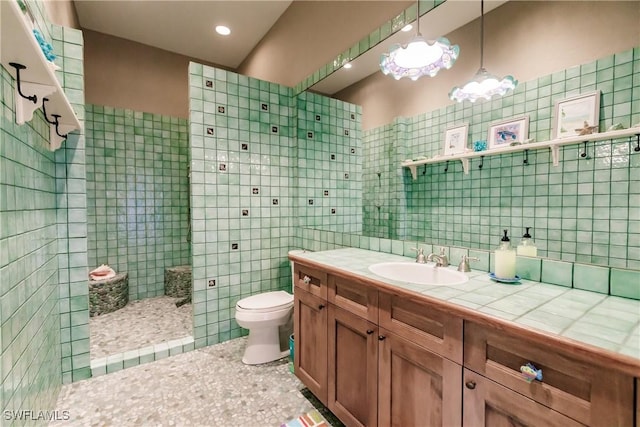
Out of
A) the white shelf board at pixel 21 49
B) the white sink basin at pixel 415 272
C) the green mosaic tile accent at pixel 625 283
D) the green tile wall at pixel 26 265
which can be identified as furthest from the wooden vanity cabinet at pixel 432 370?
the white shelf board at pixel 21 49

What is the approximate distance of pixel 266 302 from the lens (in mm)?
2146

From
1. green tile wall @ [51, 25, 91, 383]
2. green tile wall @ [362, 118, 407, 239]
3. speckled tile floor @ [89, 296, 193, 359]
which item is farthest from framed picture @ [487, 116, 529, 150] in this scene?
speckled tile floor @ [89, 296, 193, 359]

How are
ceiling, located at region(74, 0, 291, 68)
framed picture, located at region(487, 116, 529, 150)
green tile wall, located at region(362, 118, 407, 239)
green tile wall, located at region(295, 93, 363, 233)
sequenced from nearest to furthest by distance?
framed picture, located at region(487, 116, 529, 150) < green tile wall, located at region(362, 118, 407, 239) < green tile wall, located at region(295, 93, 363, 233) < ceiling, located at region(74, 0, 291, 68)

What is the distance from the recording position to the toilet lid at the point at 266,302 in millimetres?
2064

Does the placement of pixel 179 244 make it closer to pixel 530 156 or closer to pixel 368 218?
pixel 368 218

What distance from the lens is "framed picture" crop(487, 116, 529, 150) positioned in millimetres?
1258

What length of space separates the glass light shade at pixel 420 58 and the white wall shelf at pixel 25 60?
1.54 m

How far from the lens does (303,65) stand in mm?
2615

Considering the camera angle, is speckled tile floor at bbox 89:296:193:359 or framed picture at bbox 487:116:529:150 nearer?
framed picture at bbox 487:116:529:150

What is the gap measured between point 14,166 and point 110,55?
2.93 meters

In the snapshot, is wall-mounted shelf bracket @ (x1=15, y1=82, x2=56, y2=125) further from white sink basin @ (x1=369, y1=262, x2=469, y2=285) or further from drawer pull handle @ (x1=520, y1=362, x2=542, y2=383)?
drawer pull handle @ (x1=520, y1=362, x2=542, y2=383)

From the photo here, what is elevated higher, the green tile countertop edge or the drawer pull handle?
the green tile countertop edge

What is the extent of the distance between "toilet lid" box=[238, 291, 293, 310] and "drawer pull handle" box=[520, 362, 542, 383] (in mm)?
1607

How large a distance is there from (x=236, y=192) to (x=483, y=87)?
6.37 ft
